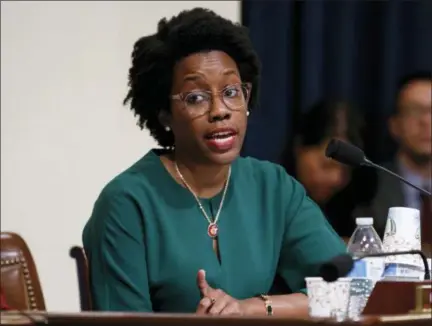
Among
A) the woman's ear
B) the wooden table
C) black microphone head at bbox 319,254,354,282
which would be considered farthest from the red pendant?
the woman's ear

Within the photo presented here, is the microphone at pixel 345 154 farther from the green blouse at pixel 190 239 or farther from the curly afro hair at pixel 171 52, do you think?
the curly afro hair at pixel 171 52

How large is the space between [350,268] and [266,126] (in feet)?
7.47

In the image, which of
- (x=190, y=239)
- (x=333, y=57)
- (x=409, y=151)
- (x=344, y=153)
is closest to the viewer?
(x=344, y=153)

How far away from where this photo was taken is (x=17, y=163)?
3740 mm

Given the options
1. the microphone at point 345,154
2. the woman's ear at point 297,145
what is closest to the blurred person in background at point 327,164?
the woman's ear at point 297,145

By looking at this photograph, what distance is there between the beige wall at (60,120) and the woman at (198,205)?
1.47 meters

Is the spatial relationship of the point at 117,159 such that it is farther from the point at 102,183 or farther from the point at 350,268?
the point at 350,268

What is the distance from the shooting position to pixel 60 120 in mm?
3773

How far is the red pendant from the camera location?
2195 mm

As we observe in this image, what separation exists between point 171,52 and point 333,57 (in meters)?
1.75

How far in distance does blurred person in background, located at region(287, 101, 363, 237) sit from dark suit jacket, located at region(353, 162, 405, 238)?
0.07 m

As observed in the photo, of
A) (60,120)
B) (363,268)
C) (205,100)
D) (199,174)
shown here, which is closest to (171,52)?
(205,100)

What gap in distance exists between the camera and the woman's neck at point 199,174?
7.36 feet

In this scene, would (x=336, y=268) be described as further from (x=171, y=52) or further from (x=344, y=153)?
(x=171, y=52)
